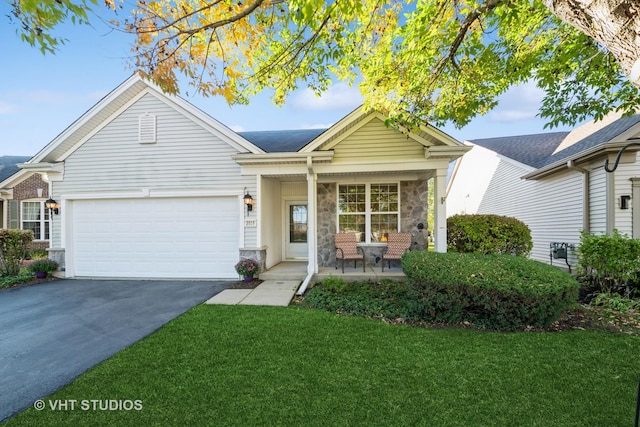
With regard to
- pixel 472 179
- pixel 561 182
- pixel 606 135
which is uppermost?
pixel 606 135

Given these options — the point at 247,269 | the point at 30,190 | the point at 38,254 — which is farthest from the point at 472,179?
the point at 30,190

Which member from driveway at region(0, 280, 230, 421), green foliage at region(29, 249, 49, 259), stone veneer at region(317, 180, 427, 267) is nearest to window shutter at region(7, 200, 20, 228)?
green foliage at region(29, 249, 49, 259)

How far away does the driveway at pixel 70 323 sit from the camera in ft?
9.90

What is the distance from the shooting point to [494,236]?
7.30m

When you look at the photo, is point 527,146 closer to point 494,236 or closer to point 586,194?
point 586,194

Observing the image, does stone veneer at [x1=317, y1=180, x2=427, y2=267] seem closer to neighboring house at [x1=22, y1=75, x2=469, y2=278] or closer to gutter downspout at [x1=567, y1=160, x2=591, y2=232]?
neighboring house at [x1=22, y1=75, x2=469, y2=278]

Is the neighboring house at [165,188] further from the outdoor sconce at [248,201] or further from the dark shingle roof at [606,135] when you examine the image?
the dark shingle roof at [606,135]

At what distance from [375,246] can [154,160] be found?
22.3 feet

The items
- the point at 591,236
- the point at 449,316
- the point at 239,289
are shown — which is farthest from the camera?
the point at 239,289

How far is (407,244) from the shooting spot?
25.3 feet

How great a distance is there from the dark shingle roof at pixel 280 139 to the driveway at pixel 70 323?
4133 millimetres

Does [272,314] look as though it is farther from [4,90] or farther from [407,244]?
[4,90]

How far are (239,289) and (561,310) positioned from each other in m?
5.95

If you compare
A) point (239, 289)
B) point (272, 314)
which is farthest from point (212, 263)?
point (272, 314)
